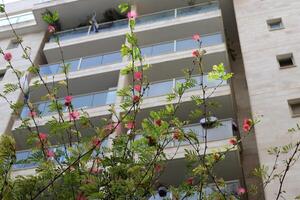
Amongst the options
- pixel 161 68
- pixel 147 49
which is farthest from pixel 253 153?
pixel 147 49

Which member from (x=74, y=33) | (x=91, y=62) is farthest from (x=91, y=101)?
(x=74, y=33)

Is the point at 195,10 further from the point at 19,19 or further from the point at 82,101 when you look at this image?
the point at 19,19

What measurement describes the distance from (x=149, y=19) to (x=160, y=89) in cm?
A: 670

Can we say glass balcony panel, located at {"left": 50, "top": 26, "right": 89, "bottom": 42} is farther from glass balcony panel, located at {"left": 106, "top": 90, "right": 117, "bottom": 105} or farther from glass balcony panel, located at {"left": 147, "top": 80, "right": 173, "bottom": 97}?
glass balcony panel, located at {"left": 147, "top": 80, "right": 173, "bottom": 97}

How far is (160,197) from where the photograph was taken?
50.0 ft

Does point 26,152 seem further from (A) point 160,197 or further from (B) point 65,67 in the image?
(B) point 65,67

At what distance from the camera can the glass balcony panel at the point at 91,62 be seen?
2370cm

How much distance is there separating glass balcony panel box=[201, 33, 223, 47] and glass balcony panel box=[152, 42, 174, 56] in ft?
5.06

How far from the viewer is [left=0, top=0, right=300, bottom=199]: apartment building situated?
675 inches

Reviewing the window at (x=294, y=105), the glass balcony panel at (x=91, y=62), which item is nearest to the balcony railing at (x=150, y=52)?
the glass balcony panel at (x=91, y=62)

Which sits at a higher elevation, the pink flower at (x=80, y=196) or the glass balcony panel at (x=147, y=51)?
the glass balcony panel at (x=147, y=51)

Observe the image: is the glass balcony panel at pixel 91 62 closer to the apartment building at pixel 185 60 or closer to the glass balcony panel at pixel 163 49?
the apartment building at pixel 185 60

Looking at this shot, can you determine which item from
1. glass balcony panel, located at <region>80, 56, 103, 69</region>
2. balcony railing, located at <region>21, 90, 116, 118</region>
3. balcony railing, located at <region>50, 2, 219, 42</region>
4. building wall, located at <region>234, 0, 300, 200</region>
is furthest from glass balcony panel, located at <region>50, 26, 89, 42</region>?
building wall, located at <region>234, 0, 300, 200</region>

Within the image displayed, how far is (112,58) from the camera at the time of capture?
78.0 ft
